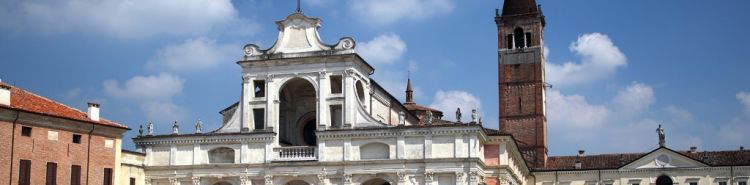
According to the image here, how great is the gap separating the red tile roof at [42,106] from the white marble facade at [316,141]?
14.0 ft

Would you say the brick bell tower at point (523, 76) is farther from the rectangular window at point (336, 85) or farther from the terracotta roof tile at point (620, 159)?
the rectangular window at point (336, 85)

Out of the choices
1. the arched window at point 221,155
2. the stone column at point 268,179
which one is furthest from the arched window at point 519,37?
the stone column at point 268,179

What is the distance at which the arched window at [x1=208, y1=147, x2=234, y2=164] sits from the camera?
45156 millimetres

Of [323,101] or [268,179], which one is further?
[323,101]

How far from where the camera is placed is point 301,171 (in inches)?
1727

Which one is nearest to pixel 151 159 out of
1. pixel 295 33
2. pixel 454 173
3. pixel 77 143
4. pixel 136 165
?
pixel 136 165

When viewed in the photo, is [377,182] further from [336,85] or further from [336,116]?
[336,85]

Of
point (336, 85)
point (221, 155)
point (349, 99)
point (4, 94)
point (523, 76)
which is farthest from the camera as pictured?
point (523, 76)

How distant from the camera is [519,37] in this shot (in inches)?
2874

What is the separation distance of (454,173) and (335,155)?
17.9ft

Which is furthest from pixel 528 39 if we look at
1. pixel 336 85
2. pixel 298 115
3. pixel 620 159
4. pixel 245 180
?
pixel 245 180

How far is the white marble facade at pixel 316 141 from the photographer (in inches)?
1665

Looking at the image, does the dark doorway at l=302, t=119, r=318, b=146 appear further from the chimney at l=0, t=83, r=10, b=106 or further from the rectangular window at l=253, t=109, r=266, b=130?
the chimney at l=0, t=83, r=10, b=106

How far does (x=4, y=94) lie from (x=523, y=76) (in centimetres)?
4171
